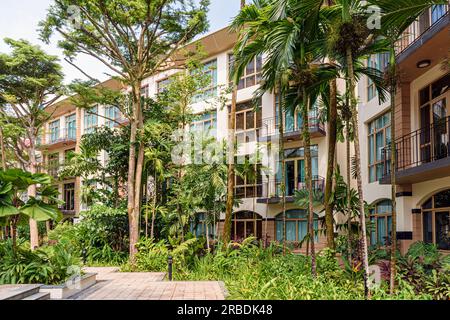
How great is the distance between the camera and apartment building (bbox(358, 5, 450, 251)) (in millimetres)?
10820

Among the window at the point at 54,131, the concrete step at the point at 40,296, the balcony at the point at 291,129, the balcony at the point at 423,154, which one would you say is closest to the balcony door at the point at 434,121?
the balcony at the point at 423,154

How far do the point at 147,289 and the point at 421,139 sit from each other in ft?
28.0

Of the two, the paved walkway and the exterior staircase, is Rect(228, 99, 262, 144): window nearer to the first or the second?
the paved walkway

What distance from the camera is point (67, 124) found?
1179 inches

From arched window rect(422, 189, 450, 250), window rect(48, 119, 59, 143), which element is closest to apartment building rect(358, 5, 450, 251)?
arched window rect(422, 189, 450, 250)

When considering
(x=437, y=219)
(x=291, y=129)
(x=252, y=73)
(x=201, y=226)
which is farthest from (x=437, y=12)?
(x=201, y=226)

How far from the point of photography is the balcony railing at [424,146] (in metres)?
11.3

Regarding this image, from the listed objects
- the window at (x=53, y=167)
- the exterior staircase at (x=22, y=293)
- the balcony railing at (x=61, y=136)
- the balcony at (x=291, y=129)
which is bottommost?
the exterior staircase at (x=22, y=293)

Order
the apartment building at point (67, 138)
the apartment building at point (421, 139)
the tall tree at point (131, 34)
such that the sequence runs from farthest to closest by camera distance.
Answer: the apartment building at point (67, 138)
the tall tree at point (131, 34)
the apartment building at point (421, 139)

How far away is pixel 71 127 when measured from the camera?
29.6 meters

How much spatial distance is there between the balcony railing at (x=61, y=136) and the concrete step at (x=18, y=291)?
22.2m

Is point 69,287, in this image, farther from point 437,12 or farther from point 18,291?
point 437,12

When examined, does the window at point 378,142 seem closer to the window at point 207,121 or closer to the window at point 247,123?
the window at point 247,123
